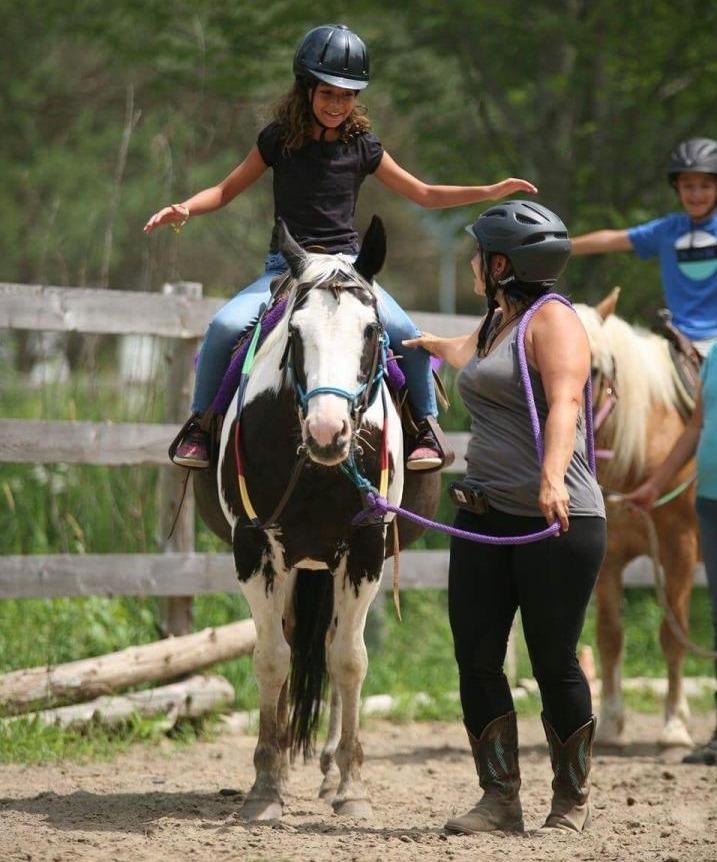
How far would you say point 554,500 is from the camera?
12.7 ft

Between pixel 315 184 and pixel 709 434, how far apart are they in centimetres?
221

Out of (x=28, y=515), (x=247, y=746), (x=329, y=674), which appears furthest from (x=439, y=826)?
(x=28, y=515)

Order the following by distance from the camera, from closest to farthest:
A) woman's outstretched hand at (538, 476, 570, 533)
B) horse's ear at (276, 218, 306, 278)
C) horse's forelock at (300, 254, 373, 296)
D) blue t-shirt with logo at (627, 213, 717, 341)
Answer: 1. woman's outstretched hand at (538, 476, 570, 533)
2. horse's forelock at (300, 254, 373, 296)
3. horse's ear at (276, 218, 306, 278)
4. blue t-shirt with logo at (627, 213, 717, 341)

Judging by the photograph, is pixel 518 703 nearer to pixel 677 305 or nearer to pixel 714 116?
pixel 677 305

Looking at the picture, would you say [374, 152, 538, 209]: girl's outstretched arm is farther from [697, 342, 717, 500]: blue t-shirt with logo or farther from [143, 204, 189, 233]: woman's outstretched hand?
[697, 342, 717, 500]: blue t-shirt with logo

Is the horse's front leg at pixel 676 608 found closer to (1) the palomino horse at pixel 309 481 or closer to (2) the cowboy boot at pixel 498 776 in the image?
(1) the palomino horse at pixel 309 481

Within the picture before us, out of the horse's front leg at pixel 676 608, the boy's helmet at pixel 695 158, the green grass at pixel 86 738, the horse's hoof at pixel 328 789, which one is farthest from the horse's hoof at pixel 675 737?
the boy's helmet at pixel 695 158

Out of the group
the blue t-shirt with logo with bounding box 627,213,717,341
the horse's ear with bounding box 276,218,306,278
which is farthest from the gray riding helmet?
the blue t-shirt with logo with bounding box 627,213,717,341

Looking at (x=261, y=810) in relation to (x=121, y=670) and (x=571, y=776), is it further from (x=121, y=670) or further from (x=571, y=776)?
(x=121, y=670)

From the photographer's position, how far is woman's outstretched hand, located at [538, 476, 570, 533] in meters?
3.87

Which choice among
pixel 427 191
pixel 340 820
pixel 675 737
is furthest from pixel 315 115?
pixel 675 737

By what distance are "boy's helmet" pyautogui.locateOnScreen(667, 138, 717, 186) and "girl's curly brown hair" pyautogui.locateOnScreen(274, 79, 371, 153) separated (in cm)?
246

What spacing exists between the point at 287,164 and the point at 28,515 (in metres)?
3.33

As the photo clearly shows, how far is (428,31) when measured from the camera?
10.7 meters
